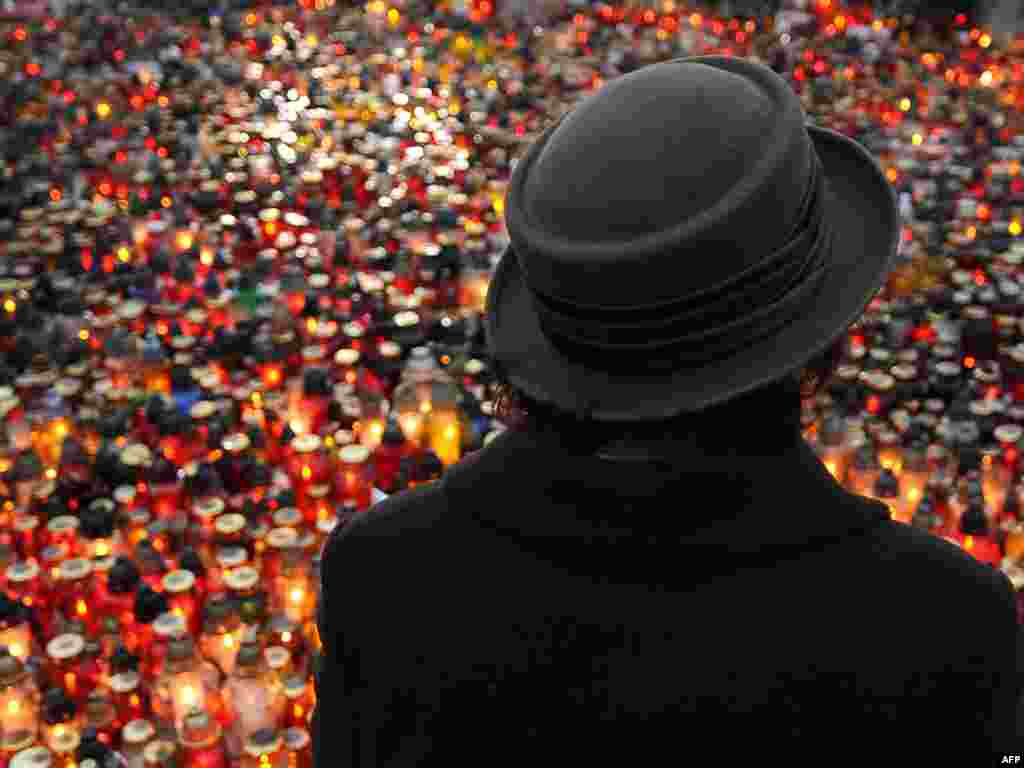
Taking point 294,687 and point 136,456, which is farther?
point 136,456

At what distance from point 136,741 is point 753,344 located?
2.15 metres

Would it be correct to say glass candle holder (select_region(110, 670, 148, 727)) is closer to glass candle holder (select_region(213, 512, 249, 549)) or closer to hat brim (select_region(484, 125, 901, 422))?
glass candle holder (select_region(213, 512, 249, 549))

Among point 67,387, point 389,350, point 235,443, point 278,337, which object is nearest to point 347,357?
point 389,350

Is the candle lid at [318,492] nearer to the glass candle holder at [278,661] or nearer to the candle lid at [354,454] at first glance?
the candle lid at [354,454]

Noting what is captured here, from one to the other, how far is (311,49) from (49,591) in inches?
281

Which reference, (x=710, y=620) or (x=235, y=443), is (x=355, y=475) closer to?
(x=235, y=443)

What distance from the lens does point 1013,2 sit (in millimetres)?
10000

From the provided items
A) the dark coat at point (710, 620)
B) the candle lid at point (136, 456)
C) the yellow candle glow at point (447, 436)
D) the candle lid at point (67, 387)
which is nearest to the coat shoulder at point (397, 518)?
the dark coat at point (710, 620)

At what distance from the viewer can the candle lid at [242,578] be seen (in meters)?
3.07

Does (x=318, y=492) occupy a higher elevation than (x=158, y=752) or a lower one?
lower

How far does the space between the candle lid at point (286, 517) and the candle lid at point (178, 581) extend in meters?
0.29

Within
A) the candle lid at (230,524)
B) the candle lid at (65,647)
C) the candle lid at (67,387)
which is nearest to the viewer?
the candle lid at (65,647)

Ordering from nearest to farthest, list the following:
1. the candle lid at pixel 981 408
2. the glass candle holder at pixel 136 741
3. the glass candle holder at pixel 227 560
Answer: the glass candle holder at pixel 136 741
the glass candle holder at pixel 227 560
the candle lid at pixel 981 408

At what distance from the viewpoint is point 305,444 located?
358 centimetres
